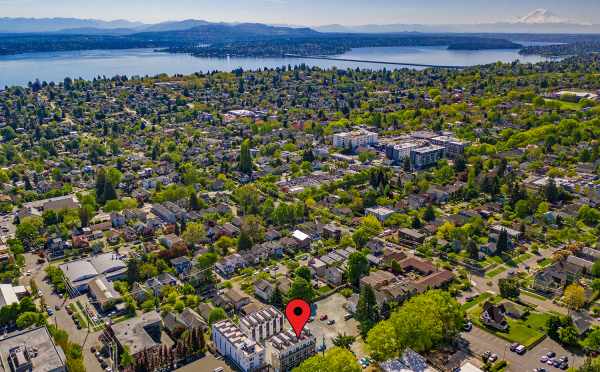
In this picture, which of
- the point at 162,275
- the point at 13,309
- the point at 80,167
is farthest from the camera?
the point at 80,167

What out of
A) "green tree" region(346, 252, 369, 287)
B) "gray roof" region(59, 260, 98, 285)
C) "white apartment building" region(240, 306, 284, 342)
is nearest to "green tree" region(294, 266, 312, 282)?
"green tree" region(346, 252, 369, 287)

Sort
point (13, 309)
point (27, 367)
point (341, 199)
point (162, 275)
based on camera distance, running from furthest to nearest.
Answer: point (341, 199)
point (162, 275)
point (13, 309)
point (27, 367)

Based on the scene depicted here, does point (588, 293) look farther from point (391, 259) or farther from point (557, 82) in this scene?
point (557, 82)

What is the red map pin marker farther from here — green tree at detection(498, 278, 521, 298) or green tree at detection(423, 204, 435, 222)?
green tree at detection(423, 204, 435, 222)

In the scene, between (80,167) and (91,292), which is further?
(80,167)

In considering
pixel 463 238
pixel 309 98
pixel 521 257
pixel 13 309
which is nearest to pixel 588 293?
pixel 521 257

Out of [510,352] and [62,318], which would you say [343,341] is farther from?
[62,318]
